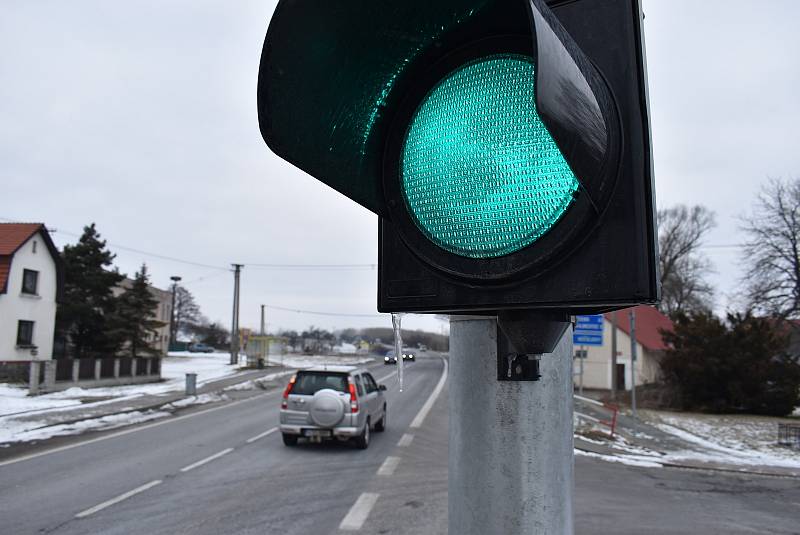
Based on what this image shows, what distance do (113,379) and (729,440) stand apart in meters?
25.1

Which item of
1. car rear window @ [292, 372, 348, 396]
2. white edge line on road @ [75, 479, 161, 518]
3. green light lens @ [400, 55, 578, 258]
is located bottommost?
white edge line on road @ [75, 479, 161, 518]

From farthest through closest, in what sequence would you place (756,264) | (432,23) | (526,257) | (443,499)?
1. (756,264)
2. (443,499)
3. (432,23)
4. (526,257)

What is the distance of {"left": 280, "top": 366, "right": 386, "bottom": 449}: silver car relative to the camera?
1208 cm

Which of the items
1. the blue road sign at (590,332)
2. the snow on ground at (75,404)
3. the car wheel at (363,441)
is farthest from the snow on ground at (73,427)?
the blue road sign at (590,332)

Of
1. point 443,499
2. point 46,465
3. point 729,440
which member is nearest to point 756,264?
point 729,440

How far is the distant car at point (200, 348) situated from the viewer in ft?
259

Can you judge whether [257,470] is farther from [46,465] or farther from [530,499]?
[530,499]

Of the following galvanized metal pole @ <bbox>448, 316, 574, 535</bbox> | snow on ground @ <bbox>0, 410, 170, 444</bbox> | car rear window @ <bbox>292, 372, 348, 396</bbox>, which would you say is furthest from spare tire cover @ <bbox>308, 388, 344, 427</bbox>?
galvanized metal pole @ <bbox>448, 316, 574, 535</bbox>

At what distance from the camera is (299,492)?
8320 mm

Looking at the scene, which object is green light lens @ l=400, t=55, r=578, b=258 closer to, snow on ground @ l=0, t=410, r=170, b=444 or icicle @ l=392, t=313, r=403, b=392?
icicle @ l=392, t=313, r=403, b=392

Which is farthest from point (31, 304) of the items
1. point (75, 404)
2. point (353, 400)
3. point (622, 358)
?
point (622, 358)

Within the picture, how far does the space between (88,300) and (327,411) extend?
94.0ft

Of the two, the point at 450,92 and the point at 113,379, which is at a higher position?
the point at 450,92

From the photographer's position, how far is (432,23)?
1140 mm
